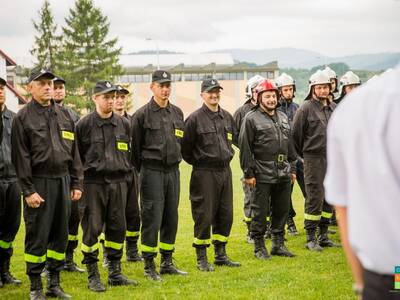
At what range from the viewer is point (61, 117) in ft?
24.1

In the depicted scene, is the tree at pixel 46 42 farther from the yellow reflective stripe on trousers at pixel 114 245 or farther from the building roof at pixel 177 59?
the yellow reflective stripe on trousers at pixel 114 245

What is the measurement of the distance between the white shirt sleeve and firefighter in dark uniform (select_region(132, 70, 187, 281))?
5920 mm

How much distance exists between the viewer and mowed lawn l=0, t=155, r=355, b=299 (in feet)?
23.8

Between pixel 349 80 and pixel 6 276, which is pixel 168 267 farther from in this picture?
pixel 349 80

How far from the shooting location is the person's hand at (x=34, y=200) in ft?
22.4

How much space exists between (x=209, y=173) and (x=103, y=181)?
1717mm

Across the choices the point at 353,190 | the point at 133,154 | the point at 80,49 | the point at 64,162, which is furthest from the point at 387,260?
the point at 80,49

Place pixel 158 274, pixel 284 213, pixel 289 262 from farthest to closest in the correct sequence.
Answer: pixel 284 213, pixel 289 262, pixel 158 274

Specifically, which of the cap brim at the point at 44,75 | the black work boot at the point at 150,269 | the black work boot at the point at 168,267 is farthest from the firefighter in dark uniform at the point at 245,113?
the cap brim at the point at 44,75

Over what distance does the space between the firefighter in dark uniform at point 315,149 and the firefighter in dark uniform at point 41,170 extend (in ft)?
14.0

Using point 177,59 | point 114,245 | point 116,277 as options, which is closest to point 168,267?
point 116,277

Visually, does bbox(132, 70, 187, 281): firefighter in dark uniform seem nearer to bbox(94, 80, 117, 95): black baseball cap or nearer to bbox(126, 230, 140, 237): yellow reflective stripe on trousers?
bbox(94, 80, 117, 95): black baseball cap

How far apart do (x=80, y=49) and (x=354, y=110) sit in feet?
198

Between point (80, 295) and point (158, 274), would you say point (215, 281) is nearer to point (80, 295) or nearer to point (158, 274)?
point (158, 274)
